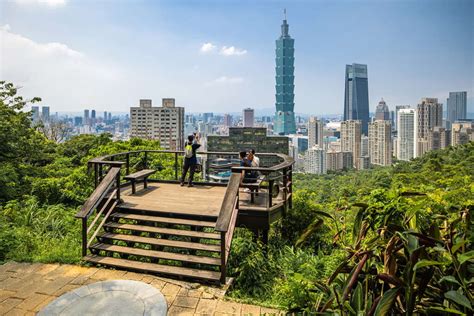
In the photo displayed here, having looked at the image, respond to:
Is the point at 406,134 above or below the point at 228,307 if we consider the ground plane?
above

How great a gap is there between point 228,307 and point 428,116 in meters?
75.7

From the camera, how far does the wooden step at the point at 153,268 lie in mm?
4582

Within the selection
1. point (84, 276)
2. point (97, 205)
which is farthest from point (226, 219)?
point (97, 205)

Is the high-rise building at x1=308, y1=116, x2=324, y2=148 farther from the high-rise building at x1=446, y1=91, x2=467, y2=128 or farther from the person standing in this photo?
the person standing

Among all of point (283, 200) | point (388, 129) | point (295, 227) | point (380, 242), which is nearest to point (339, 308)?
point (380, 242)

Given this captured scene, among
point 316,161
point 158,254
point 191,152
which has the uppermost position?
point 191,152

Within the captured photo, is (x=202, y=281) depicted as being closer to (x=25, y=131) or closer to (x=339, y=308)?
(x=339, y=308)

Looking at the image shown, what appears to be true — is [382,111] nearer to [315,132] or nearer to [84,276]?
[315,132]

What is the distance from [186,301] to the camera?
394 centimetres

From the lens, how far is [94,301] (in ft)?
12.4

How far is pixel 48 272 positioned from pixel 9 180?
6.35 metres

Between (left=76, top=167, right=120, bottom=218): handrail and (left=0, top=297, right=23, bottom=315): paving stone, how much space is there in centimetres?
138

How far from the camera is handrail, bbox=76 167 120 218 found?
514 cm

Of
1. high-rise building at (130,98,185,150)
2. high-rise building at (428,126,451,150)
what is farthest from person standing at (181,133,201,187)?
high-rise building at (428,126,451,150)
